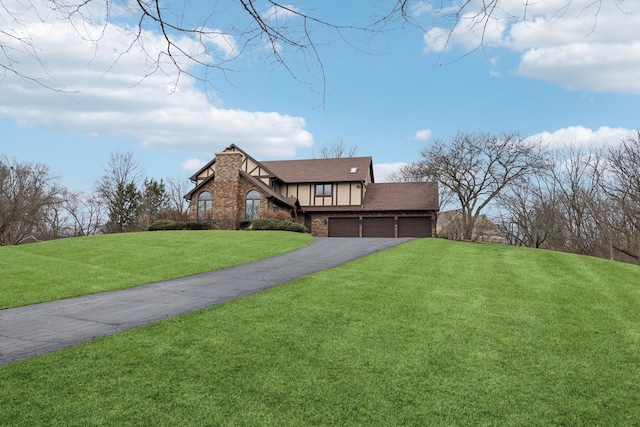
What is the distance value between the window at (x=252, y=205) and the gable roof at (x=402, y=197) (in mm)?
8652

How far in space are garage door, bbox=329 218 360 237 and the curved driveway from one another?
20.4 meters

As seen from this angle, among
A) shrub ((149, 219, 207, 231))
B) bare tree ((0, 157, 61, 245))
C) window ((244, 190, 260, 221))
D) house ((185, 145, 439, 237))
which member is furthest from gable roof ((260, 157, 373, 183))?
bare tree ((0, 157, 61, 245))

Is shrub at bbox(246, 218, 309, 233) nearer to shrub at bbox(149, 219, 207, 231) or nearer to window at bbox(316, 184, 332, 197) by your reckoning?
shrub at bbox(149, 219, 207, 231)

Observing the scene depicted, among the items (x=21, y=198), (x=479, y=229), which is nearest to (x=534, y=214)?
(x=479, y=229)

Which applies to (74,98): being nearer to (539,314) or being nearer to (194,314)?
(194,314)

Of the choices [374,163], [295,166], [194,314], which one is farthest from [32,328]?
[374,163]

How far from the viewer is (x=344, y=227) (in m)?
33.2

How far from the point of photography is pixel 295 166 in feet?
121

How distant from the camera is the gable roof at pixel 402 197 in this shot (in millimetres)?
32031

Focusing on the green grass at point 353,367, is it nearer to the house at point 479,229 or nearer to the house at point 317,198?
Answer: the house at point 317,198

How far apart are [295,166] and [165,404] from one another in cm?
3381

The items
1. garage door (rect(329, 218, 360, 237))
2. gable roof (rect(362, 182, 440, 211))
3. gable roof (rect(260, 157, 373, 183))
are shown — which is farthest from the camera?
gable roof (rect(260, 157, 373, 183))

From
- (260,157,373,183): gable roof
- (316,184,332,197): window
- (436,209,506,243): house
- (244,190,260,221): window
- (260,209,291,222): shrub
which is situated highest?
(260,157,373,183): gable roof

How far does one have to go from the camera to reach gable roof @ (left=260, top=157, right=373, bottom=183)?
33.8 metres
